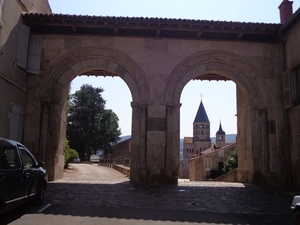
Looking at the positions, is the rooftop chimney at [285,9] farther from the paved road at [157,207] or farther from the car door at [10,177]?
the car door at [10,177]

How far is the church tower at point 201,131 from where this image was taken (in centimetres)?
9187

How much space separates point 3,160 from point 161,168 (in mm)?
6973

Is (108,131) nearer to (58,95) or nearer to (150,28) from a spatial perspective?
(58,95)

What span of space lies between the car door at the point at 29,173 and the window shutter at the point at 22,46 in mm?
5912

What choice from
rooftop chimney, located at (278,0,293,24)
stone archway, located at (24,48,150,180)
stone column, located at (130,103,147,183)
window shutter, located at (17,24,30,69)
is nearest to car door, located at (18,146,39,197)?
stone archway, located at (24,48,150,180)

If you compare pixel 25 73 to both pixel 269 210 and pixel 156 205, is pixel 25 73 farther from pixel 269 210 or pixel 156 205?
pixel 269 210

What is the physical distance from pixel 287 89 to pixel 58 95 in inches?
363

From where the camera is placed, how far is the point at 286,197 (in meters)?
8.83

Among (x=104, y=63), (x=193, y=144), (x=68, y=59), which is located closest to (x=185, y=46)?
(x=104, y=63)

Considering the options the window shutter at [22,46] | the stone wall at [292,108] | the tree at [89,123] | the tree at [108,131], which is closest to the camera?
the stone wall at [292,108]

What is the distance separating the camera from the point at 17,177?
5.50 meters

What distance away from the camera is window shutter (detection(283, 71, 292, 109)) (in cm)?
1154

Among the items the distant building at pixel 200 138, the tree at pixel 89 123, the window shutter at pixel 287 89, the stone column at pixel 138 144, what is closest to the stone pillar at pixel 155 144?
the stone column at pixel 138 144

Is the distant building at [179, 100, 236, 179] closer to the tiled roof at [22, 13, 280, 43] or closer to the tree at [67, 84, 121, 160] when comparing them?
the tree at [67, 84, 121, 160]
